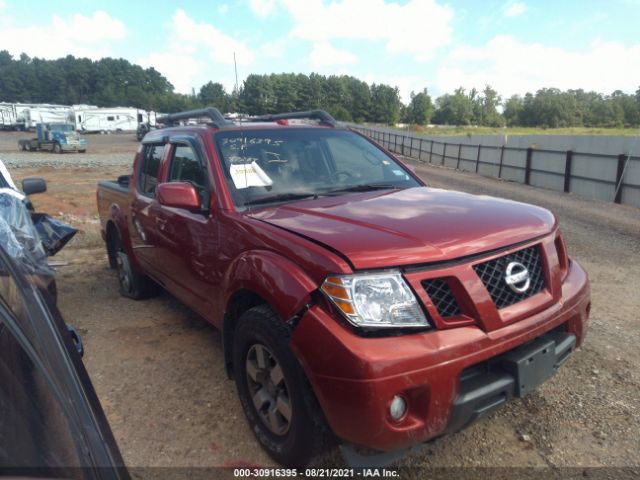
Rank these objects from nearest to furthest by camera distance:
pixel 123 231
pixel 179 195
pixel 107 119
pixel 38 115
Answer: pixel 179 195
pixel 123 231
pixel 38 115
pixel 107 119

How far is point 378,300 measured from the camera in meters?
2.04

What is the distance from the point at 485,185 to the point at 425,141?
14.5 metres

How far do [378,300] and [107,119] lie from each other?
66280mm

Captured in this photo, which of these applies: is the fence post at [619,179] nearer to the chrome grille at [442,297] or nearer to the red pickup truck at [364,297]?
the red pickup truck at [364,297]

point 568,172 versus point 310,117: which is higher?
point 310,117

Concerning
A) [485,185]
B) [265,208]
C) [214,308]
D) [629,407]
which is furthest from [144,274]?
[485,185]

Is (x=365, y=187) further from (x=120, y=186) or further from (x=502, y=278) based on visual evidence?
(x=120, y=186)

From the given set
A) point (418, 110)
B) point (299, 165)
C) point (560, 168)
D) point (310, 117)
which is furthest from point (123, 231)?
point (418, 110)

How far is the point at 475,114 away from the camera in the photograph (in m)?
98.8

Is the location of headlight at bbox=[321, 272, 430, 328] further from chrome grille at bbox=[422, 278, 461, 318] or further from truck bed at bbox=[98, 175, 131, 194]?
truck bed at bbox=[98, 175, 131, 194]

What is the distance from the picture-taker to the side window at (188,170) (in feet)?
10.8

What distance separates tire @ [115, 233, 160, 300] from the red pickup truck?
70.7 inches

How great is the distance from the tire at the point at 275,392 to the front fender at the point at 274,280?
114mm

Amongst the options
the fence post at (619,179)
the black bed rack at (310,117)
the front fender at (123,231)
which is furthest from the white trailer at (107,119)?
the black bed rack at (310,117)
